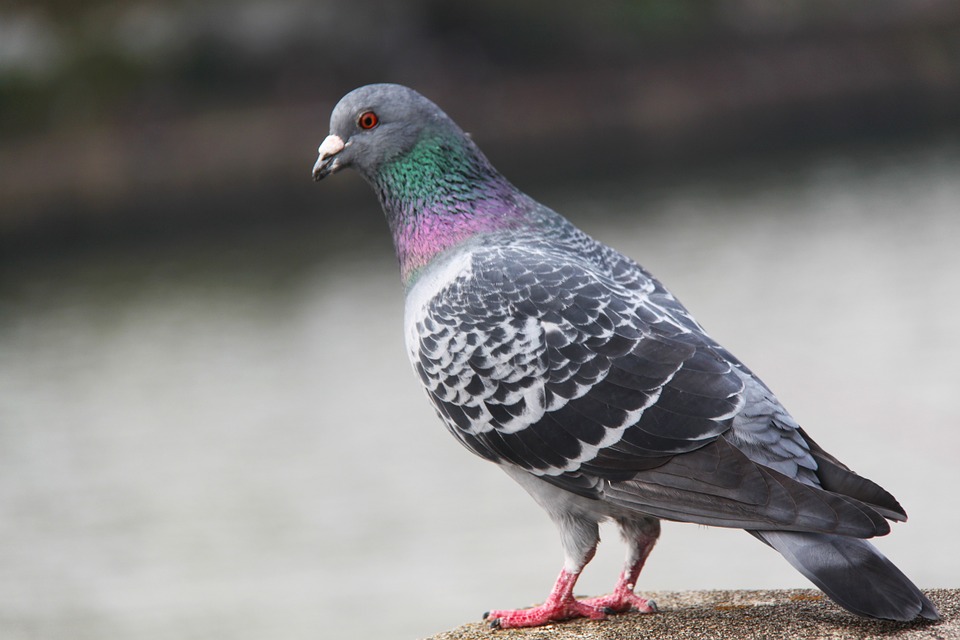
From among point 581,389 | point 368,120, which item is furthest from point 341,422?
point 581,389

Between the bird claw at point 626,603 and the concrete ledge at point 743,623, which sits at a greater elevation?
the bird claw at point 626,603

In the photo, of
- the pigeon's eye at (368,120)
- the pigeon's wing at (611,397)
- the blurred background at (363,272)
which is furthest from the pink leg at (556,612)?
the blurred background at (363,272)

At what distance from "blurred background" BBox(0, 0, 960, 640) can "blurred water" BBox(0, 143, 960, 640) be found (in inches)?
2.8

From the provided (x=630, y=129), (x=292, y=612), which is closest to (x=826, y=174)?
(x=630, y=129)

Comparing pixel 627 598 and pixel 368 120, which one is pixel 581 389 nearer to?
pixel 627 598

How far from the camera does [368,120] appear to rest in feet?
19.8

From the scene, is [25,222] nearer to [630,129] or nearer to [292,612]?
[630,129]

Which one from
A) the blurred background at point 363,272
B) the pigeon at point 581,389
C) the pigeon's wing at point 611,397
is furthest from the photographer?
the blurred background at point 363,272

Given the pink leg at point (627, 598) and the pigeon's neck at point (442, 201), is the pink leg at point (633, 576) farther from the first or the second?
the pigeon's neck at point (442, 201)

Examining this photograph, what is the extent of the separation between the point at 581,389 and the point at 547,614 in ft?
3.34

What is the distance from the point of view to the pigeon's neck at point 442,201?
5.87 metres

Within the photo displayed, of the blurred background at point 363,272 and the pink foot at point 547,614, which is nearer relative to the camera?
the pink foot at point 547,614

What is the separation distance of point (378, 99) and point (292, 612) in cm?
947

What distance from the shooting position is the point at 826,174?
36.4 m
